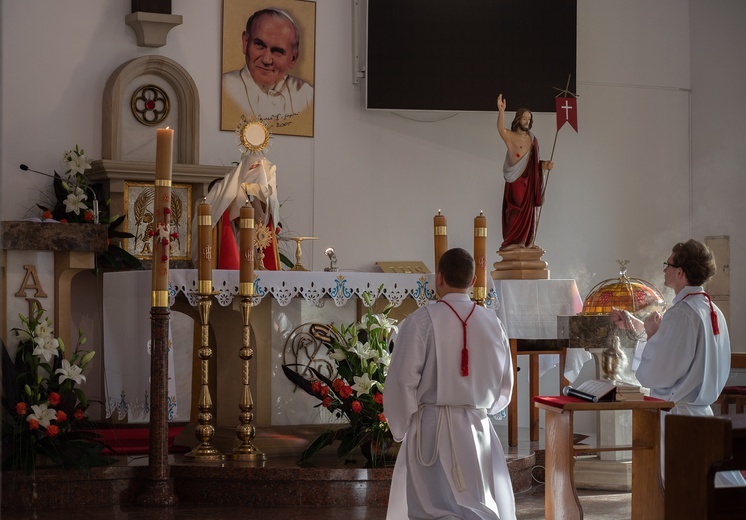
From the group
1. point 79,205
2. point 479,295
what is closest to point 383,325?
point 479,295

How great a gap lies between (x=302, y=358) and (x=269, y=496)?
1193mm

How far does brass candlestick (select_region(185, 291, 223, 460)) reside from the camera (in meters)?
6.04

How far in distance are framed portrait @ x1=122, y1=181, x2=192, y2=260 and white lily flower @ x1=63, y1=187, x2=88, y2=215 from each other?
1.80ft

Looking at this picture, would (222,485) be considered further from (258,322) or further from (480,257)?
(480,257)

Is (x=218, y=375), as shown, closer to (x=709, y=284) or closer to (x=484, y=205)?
(x=484, y=205)

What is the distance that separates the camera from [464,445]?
4637 millimetres

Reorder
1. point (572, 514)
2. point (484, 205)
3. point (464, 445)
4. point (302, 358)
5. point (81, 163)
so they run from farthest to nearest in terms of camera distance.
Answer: point (484, 205) < point (81, 163) < point (302, 358) < point (572, 514) < point (464, 445)

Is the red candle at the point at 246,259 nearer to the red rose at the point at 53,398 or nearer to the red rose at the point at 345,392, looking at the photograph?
the red rose at the point at 345,392

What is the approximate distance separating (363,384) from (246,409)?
75 centimetres

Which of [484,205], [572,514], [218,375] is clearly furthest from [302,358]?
[484,205]

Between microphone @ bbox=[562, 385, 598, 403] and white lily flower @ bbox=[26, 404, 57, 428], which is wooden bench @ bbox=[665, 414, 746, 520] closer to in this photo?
microphone @ bbox=[562, 385, 598, 403]

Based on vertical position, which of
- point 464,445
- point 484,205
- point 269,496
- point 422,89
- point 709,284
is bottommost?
point 269,496

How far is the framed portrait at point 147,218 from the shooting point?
8.46 m

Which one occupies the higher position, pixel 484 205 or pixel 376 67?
pixel 376 67
